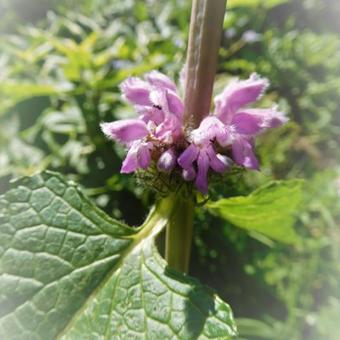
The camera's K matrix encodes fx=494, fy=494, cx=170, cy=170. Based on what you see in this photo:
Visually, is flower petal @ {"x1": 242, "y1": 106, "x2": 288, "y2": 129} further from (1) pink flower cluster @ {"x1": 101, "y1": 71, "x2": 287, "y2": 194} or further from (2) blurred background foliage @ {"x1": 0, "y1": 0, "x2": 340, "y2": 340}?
(2) blurred background foliage @ {"x1": 0, "y1": 0, "x2": 340, "y2": 340}

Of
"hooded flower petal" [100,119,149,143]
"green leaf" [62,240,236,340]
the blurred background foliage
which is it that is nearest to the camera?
"green leaf" [62,240,236,340]

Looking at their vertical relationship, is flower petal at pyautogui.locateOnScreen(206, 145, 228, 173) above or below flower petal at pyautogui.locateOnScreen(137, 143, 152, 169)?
below

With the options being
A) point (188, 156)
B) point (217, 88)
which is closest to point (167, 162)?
point (188, 156)

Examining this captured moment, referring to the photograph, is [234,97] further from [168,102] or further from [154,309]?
[154,309]

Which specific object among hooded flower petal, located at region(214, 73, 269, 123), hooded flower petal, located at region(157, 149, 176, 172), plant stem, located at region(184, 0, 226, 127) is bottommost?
hooded flower petal, located at region(157, 149, 176, 172)

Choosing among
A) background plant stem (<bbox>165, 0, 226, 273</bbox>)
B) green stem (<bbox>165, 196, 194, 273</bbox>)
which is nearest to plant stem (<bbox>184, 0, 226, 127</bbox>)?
background plant stem (<bbox>165, 0, 226, 273</bbox>)

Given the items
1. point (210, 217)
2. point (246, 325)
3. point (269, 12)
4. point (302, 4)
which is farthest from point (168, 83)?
point (302, 4)

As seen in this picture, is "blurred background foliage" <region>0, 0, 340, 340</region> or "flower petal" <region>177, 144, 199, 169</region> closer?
"flower petal" <region>177, 144, 199, 169</region>
